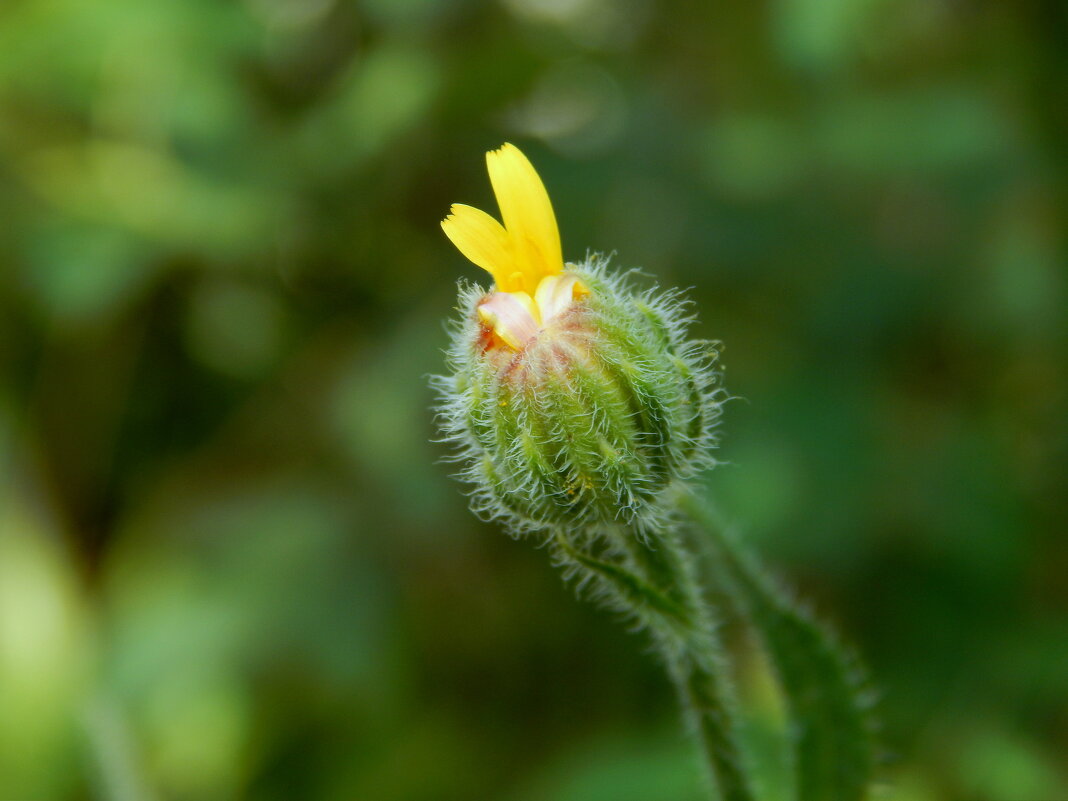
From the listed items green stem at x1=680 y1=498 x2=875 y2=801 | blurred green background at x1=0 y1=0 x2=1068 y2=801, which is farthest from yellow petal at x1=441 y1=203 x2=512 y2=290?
blurred green background at x1=0 y1=0 x2=1068 y2=801

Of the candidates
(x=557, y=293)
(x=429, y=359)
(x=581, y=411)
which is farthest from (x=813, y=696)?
(x=429, y=359)

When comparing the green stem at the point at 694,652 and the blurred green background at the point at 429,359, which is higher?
the blurred green background at the point at 429,359

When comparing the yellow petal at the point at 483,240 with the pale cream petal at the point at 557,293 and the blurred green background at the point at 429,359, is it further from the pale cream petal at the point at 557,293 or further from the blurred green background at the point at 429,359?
the blurred green background at the point at 429,359

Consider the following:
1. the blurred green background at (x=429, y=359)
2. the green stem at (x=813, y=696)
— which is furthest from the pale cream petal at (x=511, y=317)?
the blurred green background at (x=429, y=359)

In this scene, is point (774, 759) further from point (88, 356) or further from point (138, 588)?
point (88, 356)

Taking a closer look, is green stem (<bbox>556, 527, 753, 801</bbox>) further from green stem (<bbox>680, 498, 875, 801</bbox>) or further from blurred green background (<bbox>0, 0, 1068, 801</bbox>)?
blurred green background (<bbox>0, 0, 1068, 801</bbox>)

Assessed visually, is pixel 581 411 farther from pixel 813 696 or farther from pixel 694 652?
pixel 813 696

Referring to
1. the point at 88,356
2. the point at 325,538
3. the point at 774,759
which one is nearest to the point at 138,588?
the point at 325,538
